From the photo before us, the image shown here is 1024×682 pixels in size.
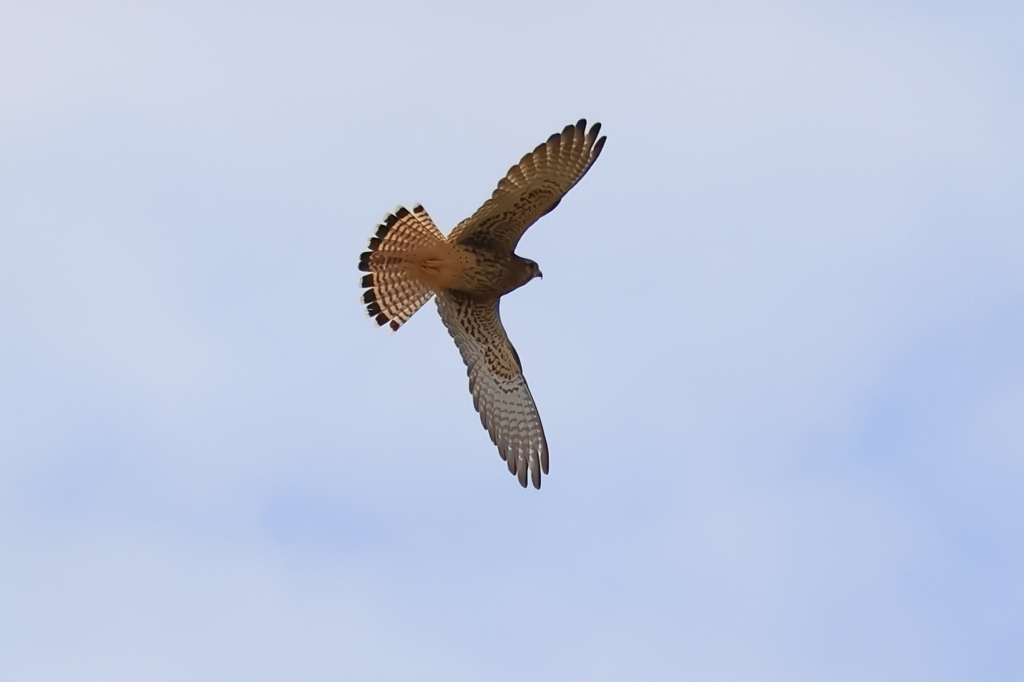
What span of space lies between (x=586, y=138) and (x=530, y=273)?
1.74 m

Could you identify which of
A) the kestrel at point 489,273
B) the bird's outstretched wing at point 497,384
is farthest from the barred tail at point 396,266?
the bird's outstretched wing at point 497,384

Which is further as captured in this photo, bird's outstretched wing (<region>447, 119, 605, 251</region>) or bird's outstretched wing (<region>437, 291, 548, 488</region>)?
bird's outstretched wing (<region>437, 291, 548, 488</region>)

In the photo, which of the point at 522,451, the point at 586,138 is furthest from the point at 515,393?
the point at 586,138

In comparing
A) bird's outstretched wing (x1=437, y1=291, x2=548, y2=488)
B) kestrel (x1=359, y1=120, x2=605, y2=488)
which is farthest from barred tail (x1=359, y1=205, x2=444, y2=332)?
bird's outstretched wing (x1=437, y1=291, x2=548, y2=488)

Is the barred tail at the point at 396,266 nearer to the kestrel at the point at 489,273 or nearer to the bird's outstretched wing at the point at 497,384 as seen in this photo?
the kestrel at the point at 489,273

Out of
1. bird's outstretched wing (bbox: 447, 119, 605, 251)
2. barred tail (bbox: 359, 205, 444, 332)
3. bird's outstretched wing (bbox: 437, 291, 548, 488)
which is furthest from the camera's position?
bird's outstretched wing (bbox: 437, 291, 548, 488)

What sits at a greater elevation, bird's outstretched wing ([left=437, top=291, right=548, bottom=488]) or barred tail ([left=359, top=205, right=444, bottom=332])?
barred tail ([left=359, top=205, right=444, bottom=332])

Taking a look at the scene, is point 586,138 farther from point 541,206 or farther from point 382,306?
point 382,306

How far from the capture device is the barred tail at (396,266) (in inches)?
648

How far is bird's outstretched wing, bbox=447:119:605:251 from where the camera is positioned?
16.0m

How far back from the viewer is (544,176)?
16.1 m

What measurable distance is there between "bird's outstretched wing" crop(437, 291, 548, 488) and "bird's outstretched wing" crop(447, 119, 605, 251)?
1.34 metres

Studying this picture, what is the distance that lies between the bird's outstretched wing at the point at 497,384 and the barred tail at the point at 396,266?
18.9 inches

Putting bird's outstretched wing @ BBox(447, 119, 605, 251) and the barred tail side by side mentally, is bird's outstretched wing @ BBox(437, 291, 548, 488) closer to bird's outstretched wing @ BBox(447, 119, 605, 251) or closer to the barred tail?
the barred tail
